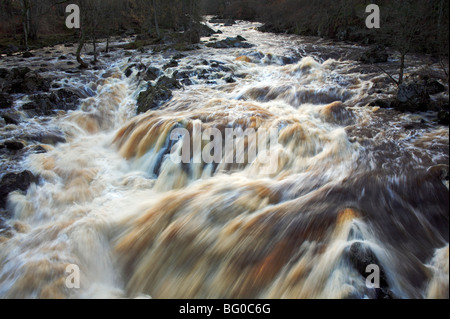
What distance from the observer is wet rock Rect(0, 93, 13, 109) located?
425 inches

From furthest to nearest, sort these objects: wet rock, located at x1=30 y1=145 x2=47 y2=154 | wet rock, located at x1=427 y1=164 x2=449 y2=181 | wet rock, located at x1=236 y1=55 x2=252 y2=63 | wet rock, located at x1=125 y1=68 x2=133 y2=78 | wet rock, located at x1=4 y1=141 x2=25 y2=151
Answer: wet rock, located at x1=236 y1=55 x2=252 y2=63 → wet rock, located at x1=125 y1=68 x2=133 y2=78 → wet rock, located at x1=30 y1=145 x2=47 y2=154 → wet rock, located at x1=4 y1=141 x2=25 y2=151 → wet rock, located at x1=427 y1=164 x2=449 y2=181

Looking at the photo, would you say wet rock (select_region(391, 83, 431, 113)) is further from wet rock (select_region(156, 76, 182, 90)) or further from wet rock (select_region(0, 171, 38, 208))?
wet rock (select_region(0, 171, 38, 208))

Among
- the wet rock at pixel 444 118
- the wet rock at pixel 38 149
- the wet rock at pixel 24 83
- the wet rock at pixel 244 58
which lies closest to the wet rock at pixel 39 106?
the wet rock at pixel 24 83

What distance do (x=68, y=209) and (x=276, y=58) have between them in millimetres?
15546

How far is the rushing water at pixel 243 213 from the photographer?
453 centimetres

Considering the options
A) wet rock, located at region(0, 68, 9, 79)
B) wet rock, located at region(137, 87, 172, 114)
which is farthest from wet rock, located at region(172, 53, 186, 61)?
wet rock, located at region(0, 68, 9, 79)

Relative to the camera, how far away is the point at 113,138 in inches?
400

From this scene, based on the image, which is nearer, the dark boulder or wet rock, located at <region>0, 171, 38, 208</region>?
wet rock, located at <region>0, 171, 38, 208</region>

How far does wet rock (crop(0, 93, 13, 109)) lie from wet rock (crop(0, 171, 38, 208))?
4992mm

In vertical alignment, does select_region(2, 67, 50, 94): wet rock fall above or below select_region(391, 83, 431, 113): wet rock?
above

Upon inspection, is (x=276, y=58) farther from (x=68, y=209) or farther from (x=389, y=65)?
(x=68, y=209)

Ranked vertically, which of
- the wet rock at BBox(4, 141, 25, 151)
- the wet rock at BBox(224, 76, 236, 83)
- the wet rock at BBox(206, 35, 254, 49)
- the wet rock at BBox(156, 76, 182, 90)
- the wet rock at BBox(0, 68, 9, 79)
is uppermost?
the wet rock at BBox(206, 35, 254, 49)

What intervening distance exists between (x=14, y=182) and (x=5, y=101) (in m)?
5.66
